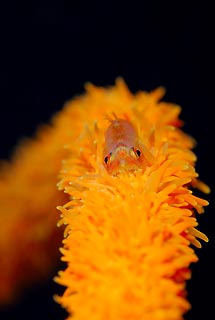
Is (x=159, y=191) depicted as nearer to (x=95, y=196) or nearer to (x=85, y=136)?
(x=95, y=196)

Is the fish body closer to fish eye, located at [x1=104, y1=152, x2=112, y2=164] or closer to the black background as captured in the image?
fish eye, located at [x1=104, y1=152, x2=112, y2=164]

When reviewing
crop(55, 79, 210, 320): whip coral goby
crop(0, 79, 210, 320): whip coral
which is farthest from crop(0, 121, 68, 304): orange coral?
crop(55, 79, 210, 320): whip coral goby

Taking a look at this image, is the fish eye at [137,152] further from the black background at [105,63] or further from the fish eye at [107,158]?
the black background at [105,63]

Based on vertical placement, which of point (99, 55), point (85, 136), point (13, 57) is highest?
point (13, 57)

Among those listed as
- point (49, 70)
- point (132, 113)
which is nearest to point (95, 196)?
point (132, 113)

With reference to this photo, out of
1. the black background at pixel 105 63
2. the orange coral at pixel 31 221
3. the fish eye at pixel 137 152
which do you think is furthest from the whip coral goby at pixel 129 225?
the orange coral at pixel 31 221
